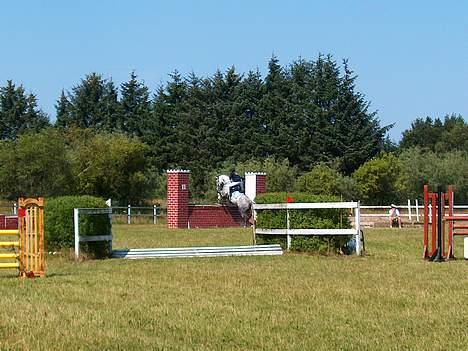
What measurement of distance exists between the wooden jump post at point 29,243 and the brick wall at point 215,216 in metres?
23.8

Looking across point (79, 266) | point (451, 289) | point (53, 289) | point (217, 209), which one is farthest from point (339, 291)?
point (217, 209)

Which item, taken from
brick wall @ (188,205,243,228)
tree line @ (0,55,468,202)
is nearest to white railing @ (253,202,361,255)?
brick wall @ (188,205,243,228)

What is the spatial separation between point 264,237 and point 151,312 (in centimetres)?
1113

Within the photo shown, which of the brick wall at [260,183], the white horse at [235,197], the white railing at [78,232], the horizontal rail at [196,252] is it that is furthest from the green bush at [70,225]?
the brick wall at [260,183]

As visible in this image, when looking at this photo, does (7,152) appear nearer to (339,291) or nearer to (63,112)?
(63,112)

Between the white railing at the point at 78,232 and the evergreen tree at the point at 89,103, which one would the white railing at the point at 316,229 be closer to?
the white railing at the point at 78,232

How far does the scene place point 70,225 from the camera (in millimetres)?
18766

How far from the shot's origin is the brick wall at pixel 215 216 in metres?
38.7

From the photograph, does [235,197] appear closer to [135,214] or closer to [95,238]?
[135,214]

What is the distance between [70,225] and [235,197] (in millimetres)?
20156

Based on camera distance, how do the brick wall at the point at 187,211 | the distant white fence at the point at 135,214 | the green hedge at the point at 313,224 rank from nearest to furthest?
the green hedge at the point at 313,224, the brick wall at the point at 187,211, the distant white fence at the point at 135,214

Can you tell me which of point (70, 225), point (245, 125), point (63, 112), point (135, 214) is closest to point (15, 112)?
point (63, 112)

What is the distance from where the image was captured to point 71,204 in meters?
18.9

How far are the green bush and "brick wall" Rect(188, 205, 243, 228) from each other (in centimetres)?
1954
